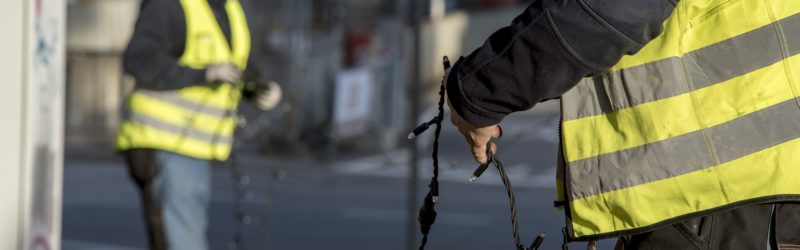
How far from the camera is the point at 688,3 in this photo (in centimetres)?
292

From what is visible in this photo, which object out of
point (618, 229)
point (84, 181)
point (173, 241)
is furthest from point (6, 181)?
point (84, 181)

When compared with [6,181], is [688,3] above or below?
above

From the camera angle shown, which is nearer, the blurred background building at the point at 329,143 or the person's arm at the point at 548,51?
the person's arm at the point at 548,51

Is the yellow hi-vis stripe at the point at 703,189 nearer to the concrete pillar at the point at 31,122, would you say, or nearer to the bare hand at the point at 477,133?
the bare hand at the point at 477,133

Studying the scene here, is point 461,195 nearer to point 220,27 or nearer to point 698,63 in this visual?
point 220,27

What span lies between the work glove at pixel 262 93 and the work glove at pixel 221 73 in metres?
0.16

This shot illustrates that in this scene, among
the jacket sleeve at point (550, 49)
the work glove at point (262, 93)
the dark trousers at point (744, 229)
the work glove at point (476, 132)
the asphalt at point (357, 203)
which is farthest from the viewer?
the asphalt at point (357, 203)

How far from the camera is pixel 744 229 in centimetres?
291

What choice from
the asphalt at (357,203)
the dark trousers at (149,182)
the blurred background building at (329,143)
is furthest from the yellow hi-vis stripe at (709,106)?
the blurred background building at (329,143)

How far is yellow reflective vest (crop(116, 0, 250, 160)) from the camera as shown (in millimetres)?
5938

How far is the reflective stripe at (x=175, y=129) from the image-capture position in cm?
593

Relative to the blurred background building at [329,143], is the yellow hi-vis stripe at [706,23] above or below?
above

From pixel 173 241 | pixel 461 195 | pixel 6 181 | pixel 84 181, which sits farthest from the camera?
pixel 84 181

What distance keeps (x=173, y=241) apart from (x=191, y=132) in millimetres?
435
